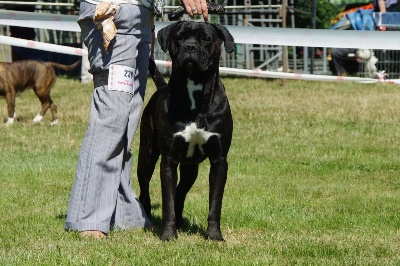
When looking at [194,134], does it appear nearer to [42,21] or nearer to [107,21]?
[107,21]

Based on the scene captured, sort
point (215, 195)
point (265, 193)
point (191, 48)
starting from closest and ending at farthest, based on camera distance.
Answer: point (191, 48)
point (215, 195)
point (265, 193)

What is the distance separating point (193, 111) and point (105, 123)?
56 cm

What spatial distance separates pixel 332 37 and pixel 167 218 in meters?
6.45

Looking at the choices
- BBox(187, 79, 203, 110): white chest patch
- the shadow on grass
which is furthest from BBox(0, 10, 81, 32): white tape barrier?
BBox(187, 79, 203, 110): white chest patch

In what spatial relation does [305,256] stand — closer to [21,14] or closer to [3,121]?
[21,14]

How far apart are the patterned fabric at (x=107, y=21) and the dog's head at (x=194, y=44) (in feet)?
0.94

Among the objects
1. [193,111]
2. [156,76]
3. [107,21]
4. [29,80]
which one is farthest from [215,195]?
[29,80]

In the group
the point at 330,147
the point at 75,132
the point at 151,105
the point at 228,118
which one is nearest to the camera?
the point at 228,118

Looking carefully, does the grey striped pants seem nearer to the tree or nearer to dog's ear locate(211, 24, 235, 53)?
dog's ear locate(211, 24, 235, 53)

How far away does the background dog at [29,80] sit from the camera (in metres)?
13.3

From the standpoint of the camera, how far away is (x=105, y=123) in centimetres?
538

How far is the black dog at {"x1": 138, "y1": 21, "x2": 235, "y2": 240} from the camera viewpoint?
200 inches

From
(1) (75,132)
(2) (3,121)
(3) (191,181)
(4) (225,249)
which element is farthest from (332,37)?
(4) (225,249)

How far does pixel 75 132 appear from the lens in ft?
37.5
